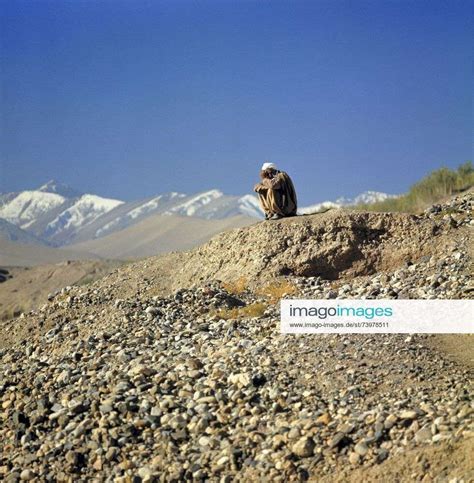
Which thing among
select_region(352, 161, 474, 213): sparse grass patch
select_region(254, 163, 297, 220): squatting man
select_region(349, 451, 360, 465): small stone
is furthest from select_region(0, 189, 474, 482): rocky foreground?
select_region(352, 161, 474, 213): sparse grass patch

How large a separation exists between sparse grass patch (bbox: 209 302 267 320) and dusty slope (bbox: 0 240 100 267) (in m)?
76.4

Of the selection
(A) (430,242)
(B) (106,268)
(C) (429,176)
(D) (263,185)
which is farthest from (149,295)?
(B) (106,268)

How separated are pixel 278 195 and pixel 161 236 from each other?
329 ft

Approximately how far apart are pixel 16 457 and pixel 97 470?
1.09 metres

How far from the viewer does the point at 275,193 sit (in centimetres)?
1412

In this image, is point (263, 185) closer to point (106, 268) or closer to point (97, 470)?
point (97, 470)

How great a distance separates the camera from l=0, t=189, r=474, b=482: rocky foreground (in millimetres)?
7293

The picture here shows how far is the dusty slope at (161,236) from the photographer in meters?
102

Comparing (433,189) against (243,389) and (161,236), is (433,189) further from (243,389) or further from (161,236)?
(161,236)

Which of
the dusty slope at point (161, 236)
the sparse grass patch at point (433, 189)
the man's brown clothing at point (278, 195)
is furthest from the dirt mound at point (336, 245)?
the dusty slope at point (161, 236)

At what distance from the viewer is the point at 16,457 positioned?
8500 millimetres

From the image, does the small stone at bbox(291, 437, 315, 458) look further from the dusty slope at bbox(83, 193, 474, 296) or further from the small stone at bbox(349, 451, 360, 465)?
the dusty slope at bbox(83, 193, 474, 296)

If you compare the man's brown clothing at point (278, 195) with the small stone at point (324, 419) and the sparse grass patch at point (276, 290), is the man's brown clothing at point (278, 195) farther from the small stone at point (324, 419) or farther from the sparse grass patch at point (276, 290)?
the small stone at point (324, 419)

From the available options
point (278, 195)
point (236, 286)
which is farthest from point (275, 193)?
point (236, 286)
